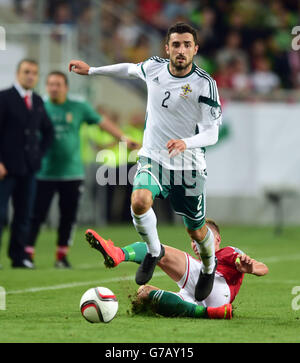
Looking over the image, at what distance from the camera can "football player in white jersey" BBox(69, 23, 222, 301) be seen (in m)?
6.87

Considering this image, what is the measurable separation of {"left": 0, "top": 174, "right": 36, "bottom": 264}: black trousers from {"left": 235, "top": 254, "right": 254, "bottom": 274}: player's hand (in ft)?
14.8

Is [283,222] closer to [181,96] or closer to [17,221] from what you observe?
[17,221]

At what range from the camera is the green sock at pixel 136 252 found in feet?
22.2

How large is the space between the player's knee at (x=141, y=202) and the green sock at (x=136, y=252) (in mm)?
372

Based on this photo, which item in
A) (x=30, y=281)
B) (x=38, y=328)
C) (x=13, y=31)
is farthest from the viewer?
(x=13, y=31)

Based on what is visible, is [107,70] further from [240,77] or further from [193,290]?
[240,77]

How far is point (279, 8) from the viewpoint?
21406 millimetres

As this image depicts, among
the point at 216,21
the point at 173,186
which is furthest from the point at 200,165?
the point at 216,21

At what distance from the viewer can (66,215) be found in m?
10.8

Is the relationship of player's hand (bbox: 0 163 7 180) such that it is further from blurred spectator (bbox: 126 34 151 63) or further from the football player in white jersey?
blurred spectator (bbox: 126 34 151 63)

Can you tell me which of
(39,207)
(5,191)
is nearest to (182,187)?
(5,191)

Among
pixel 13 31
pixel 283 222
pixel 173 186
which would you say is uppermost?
pixel 13 31

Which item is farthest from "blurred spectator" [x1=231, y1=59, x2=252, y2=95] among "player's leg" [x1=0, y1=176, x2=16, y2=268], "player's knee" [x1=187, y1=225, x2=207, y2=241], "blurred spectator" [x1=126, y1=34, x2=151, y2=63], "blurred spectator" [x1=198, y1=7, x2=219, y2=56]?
"player's knee" [x1=187, y1=225, x2=207, y2=241]

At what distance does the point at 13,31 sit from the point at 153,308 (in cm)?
1119
